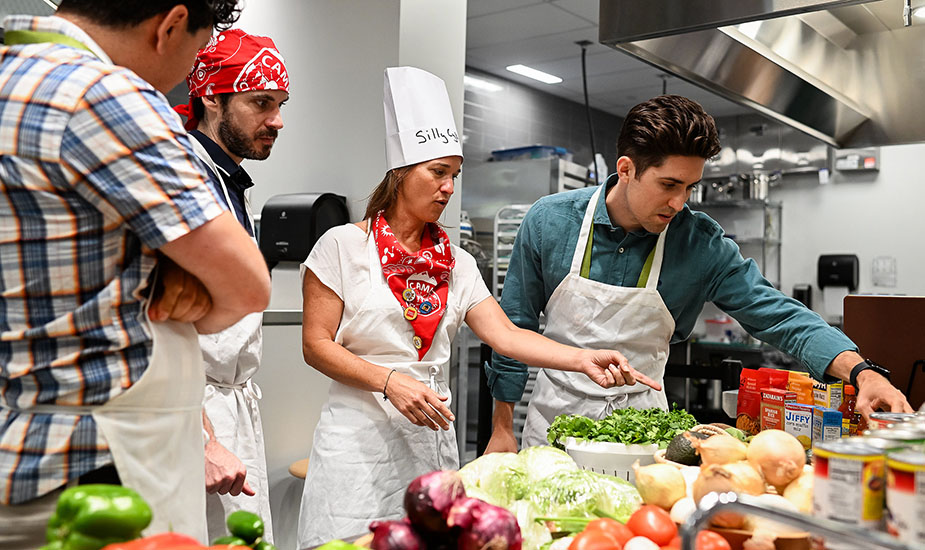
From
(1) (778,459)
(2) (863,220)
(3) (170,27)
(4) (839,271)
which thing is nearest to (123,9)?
(3) (170,27)

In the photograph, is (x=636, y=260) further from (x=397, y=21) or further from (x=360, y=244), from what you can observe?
(x=397, y=21)

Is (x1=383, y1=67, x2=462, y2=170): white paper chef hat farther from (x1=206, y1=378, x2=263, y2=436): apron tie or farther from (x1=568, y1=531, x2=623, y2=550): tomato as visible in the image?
(x1=568, y1=531, x2=623, y2=550): tomato

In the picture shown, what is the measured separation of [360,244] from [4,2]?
5.84 ft

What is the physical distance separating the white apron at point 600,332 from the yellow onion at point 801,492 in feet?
3.26

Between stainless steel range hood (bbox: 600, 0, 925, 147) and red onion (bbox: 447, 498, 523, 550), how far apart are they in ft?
3.86

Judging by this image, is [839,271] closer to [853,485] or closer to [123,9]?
[853,485]

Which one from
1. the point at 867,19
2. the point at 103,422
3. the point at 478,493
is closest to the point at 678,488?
the point at 478,493

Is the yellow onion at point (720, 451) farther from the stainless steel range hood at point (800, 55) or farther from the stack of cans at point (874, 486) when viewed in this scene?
the stainless steel range hood at point (800, 55)

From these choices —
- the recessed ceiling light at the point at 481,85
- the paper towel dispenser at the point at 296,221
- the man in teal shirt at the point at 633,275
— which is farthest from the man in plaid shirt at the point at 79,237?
the recessed ceiling light at the point at 481,85

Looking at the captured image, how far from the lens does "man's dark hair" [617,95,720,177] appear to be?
2.13 meters

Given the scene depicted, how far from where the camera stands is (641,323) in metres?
2.33

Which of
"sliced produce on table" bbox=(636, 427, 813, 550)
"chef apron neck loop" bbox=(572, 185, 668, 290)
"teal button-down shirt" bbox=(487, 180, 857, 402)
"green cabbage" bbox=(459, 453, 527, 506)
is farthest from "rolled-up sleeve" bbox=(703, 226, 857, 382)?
"green cabbage" bbox=(459, 453, 527, 506)

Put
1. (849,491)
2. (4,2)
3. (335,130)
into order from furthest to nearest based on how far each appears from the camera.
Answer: (335,130), (4,2), (849,491)

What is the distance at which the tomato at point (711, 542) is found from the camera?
1057mm
